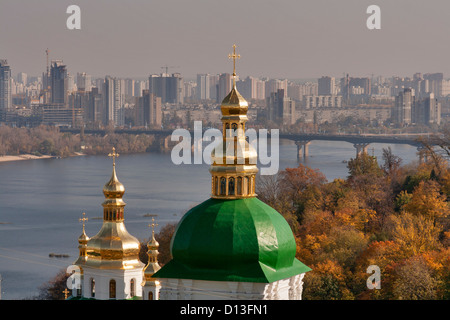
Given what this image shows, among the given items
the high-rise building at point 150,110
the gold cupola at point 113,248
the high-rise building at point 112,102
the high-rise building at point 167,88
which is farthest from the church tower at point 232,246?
the high-rise building at point 167,88

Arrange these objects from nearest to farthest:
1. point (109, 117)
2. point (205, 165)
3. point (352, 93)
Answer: point (205, 165)
point (109, 117)
point (352, 93)

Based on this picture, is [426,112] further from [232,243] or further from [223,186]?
[232,243]

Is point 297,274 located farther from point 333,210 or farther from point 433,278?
point 333,210

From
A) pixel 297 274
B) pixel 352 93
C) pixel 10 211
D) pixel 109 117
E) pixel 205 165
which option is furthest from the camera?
pixel 352 93
